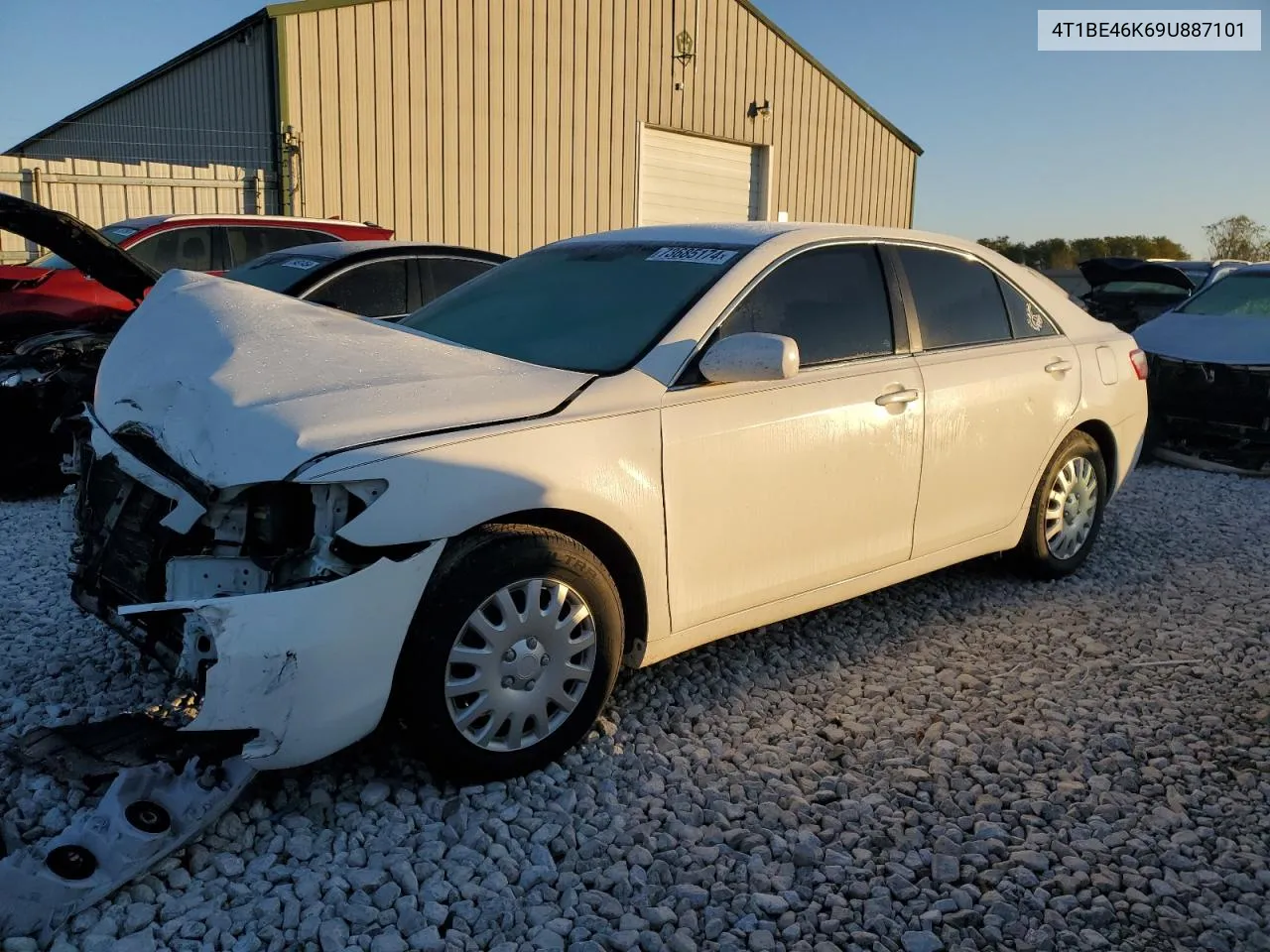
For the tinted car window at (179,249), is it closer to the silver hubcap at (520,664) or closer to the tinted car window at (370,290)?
the tinted car window at (370,290)

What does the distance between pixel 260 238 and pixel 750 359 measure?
7.19 metres

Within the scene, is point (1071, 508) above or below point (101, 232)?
below

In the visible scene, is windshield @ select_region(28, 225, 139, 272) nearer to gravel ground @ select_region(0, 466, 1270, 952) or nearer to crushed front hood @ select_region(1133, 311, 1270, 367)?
gravel ground @ select_region(0, 466, 1270, 952)

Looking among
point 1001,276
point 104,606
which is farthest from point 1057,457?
point 104,606

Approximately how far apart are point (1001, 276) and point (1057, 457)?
Result: 88 cm

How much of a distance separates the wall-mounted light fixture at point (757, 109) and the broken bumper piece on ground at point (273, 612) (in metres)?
15.8

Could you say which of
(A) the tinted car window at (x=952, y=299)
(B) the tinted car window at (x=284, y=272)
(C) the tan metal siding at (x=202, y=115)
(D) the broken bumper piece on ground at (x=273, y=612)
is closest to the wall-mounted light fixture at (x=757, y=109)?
(C) the tan metal siding at (x=202, y=115)

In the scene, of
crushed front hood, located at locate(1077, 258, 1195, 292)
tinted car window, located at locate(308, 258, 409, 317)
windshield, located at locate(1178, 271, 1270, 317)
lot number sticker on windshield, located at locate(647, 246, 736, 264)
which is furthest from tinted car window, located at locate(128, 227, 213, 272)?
windshield, located at locate(1178, 271, 1270, 317)

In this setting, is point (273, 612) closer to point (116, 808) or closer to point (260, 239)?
point (116, 808)

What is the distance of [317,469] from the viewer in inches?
101

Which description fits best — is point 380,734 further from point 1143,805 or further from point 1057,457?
point 1057,457

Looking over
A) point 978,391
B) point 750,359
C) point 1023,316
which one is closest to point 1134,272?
point 1023,316

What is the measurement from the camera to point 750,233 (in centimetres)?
394

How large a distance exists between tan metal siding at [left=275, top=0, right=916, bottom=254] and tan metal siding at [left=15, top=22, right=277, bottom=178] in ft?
2.77
